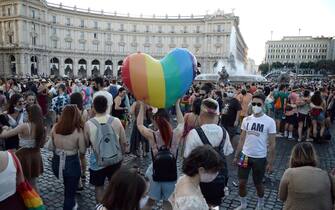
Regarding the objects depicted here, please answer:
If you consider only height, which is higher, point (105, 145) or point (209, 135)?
point (209, 135)

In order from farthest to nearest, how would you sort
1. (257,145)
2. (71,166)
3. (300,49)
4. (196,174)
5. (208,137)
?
(300,49)
(257,145)
(71,166)
(208,137)
(196,174)

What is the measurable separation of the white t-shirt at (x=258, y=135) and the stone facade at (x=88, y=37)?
6333cm

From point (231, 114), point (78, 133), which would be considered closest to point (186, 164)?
point (78, 133)

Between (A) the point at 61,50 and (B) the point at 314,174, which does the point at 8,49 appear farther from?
(B) the point at 314,174

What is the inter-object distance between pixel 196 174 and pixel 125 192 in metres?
0.72

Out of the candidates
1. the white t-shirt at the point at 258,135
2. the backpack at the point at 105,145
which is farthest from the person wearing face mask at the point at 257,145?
the backpack at the point at 105,145

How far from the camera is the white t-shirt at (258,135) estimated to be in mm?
4426

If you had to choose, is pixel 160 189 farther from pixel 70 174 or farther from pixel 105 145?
pixel 70 174

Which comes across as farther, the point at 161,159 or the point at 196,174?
the point at 161,159

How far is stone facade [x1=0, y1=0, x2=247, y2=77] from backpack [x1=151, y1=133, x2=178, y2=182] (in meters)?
64.6

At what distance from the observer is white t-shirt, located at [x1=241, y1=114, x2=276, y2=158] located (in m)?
4.43

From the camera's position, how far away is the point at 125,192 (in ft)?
6.23

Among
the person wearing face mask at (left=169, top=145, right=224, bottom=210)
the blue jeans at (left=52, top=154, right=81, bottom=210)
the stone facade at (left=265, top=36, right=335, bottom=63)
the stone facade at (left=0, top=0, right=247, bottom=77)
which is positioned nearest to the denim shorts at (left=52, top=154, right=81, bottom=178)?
the blue jeans at (left=52, top=154, right=81, bottom=210)

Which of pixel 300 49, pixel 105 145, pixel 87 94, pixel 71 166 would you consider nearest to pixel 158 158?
pixel 105 145
